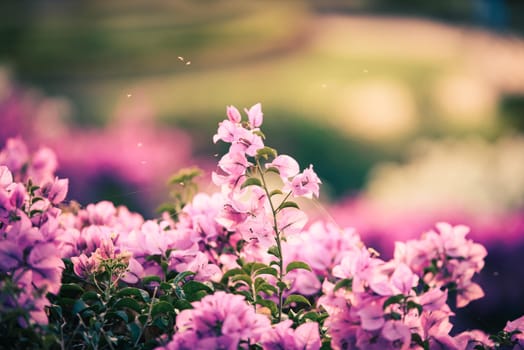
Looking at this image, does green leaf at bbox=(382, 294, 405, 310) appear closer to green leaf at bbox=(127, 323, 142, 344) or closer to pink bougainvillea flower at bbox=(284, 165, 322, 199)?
pink bougainvillea flower at bbox=(284, 165, 322, 199)

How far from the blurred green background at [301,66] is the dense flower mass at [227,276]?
7.29 ft

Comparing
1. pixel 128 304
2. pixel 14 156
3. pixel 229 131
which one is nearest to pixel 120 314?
pixel 128 304

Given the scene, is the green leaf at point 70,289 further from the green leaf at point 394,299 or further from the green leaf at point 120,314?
the green leaf at point 394,299

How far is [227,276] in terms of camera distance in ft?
2.71

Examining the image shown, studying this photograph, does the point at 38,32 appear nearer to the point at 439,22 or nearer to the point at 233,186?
the point at 439,22

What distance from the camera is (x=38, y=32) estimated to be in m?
5.09

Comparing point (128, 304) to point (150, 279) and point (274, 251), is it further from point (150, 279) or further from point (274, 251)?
point (274, 251)

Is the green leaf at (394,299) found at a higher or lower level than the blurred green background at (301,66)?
lower

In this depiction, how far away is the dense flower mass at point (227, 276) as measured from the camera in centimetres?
69

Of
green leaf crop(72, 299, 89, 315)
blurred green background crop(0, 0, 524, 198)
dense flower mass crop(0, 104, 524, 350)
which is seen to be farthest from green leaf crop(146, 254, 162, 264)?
blurred green background crop(0, 0, 524, 198)

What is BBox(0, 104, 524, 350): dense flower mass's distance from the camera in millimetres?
687

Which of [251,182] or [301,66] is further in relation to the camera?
[301,66]

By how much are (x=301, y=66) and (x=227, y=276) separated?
3.78m

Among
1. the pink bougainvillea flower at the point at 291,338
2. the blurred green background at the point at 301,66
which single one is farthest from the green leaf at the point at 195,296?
the blurred green background at the point at 301,66
